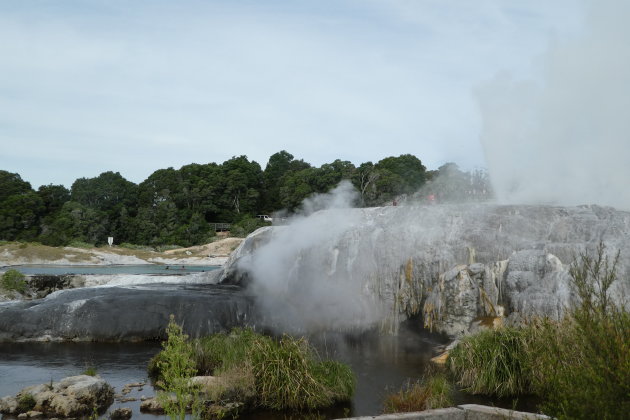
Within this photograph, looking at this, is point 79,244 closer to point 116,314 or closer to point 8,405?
point 116,314

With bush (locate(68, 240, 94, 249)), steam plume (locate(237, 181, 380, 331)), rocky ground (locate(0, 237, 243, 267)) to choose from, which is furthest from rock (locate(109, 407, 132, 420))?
bush (locate(68, 240, 94, 249))

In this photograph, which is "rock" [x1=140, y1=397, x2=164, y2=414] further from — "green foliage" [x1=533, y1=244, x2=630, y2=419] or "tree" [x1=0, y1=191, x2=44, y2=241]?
"tree" [x1=0, y1=191, x2=44, y2=241]

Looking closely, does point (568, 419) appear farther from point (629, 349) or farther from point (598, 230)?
point (598, 230)

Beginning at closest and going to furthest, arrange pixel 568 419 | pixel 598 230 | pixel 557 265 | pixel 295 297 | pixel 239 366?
pixel 568 419 → pixel 239 366 → pixel 557 265 → pixel 598 230 → pixel 295 297

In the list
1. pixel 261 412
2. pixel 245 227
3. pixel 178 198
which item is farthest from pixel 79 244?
pixel 261 412

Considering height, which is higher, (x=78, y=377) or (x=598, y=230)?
(x=598, y=230)

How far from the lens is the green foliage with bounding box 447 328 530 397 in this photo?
10258 millimetres

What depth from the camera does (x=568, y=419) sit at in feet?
14.7

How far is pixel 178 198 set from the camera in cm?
8056

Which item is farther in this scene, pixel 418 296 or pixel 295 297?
pixel 295 297

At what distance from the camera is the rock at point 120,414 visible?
9.27 meters

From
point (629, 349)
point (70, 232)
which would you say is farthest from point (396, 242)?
point (70, 232)

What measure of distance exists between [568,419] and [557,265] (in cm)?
1141

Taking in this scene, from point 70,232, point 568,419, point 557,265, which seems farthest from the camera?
point 70,232
